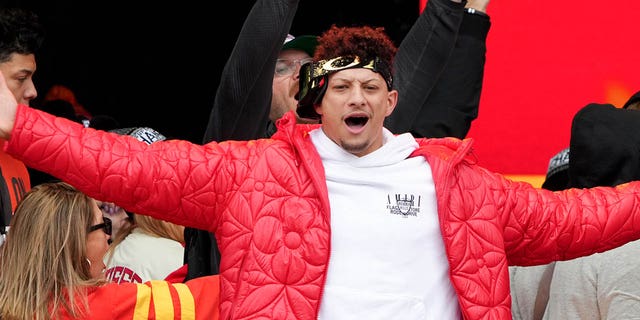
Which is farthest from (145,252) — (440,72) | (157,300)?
(440,72)

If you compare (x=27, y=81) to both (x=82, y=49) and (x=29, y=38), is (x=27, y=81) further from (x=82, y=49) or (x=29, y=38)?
(x=82, y=49)

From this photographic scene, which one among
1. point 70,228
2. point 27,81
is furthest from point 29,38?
point 70,228

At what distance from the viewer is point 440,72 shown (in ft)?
12.7

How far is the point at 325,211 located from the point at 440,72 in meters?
1.03

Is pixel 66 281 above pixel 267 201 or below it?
below

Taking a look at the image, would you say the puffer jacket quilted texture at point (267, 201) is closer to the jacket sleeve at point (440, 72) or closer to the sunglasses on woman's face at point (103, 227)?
the sunglasses on woman's face at point (103, 227)

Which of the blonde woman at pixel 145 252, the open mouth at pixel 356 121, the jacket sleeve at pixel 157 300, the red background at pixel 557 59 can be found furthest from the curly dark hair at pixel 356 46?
the red background at pixel 557 59

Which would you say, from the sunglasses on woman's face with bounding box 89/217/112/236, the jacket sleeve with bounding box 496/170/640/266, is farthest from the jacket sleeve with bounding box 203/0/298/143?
the jacket sleeve with bounding box 496/170/640/266

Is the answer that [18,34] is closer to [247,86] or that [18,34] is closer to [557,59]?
[247,86]

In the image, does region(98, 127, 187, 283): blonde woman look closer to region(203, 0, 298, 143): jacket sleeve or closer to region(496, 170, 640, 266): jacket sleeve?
region(203, 0, 298, 143): jacket sleeve

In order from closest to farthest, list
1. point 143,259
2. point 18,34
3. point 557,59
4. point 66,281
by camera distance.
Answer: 1. point 66,281
2. point 143,259
3. point 18,34
4. point 557,59

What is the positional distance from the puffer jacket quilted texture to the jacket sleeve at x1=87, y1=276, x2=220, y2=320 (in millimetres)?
325

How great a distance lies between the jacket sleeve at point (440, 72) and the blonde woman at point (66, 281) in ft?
3.20

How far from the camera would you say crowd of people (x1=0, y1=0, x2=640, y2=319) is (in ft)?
9.80
